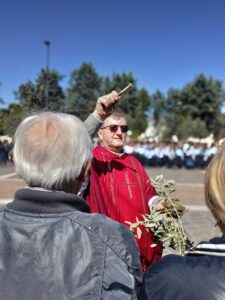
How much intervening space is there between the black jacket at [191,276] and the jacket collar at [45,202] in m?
0.35

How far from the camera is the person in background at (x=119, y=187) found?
125 inches

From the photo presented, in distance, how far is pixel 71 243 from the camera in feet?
4.92

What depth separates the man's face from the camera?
3.52 m

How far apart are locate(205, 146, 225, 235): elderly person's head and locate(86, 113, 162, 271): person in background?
5.11 ft

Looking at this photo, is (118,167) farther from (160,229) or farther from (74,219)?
(74,219)

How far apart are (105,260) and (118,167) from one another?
1955mm

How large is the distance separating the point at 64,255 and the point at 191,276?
0.42 m

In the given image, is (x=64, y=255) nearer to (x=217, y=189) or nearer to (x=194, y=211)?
(x=217, y=189)

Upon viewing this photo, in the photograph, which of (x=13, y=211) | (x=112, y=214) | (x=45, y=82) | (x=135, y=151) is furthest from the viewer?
(x=135, y=151)

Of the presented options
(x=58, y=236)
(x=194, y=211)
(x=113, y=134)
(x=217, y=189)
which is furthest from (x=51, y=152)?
(x=194, y=211)

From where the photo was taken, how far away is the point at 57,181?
5.41ft

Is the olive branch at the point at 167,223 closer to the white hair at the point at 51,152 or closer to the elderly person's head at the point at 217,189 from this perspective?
the elderly person's head at the point at 217,189

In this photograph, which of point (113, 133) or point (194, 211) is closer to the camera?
point (113, 133)

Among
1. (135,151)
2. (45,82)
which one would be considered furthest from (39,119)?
(135,151)
